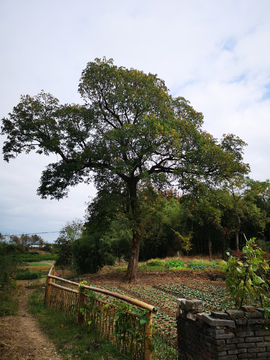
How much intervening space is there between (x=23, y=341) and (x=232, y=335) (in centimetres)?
426

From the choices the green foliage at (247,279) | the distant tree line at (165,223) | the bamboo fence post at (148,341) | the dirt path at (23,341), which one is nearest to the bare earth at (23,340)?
the dirt path at (23,341)

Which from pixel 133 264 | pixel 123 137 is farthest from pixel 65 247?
pixel 123 137

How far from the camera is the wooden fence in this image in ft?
12.4

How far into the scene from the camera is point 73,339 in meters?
4.89

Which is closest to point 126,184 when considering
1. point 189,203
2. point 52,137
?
point 189,203

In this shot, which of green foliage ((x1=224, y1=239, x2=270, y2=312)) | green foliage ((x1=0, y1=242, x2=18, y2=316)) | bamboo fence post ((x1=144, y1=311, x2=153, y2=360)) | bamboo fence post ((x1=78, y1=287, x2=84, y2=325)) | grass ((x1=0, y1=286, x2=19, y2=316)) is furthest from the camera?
green foliage ((x1=0, y1=242, x2=18, y2=316))

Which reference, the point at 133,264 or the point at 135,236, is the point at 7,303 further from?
the point at 135,236

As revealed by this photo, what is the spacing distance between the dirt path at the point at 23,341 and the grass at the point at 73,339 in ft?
0.50

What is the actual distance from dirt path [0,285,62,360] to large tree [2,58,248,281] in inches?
217

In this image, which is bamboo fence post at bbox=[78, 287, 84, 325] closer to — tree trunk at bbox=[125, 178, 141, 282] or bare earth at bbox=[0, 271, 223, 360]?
bare earth at bbox=[0, 271, 223, 360]

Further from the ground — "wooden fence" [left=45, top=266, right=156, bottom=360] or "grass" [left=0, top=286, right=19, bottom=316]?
"wooden fence" [left=45, top=266, right=156, bottom=360]

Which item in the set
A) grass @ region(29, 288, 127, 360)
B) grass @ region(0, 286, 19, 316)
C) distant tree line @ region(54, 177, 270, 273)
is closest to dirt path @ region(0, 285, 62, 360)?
grass @ region(29, 288, 127, 360)

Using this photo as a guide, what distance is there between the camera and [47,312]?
705 centimetres

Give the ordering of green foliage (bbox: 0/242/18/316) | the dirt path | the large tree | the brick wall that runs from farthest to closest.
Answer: the large tree < green foliage (bbox: 0/242/18/316) < the dirt path < the brick wall
